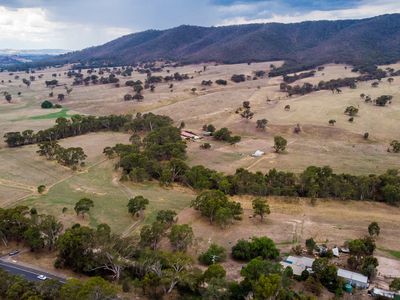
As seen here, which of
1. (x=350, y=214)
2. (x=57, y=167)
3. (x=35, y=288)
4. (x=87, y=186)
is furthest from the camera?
(x=57, y=167)

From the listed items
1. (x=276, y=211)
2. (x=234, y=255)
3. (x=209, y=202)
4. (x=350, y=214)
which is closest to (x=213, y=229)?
(x=209, y=202)

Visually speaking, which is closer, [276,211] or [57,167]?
[276,211]

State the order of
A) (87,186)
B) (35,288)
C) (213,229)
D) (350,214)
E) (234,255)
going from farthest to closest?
(87,186), (350,214), (213,229), (234,255), (35,288)

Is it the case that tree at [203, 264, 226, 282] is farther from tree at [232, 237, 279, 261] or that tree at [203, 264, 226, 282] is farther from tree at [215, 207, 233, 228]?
tree at [215, 207, 233, 228]

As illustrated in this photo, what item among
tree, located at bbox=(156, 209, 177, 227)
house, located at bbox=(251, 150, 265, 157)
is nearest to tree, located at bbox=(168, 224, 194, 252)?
tree, located at bbox=(156, 209, 177, 227)

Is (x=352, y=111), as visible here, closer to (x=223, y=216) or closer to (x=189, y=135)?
(x=189, y=135)

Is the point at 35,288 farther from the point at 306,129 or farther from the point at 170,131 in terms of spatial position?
the point at 306,129

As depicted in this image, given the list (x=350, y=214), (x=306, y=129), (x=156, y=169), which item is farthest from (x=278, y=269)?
(x=306, y=129)
